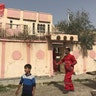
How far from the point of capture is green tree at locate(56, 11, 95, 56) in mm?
22406

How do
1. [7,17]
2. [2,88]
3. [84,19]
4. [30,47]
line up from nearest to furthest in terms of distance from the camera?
1. [2,88]
2. [30,47]
3. [84,19]
4. [7,17]

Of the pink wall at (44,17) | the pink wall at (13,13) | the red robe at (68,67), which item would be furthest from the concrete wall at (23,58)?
the pink wall at (44,17)

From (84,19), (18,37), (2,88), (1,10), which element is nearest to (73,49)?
(84,19)

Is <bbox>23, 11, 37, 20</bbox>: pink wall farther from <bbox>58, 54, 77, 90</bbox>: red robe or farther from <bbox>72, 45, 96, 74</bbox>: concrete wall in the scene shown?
<bbox>58, 54, 77, 90</bbox>: red robe

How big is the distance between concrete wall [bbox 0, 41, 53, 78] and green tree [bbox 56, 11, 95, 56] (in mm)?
3424

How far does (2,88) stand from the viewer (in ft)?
45.5

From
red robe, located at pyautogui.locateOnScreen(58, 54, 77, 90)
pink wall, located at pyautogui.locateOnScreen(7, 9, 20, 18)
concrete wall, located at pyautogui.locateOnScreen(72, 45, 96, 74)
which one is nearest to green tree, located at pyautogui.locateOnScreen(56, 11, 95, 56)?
concrete wall, located at pyautogui.locateOnScreen(72, 45, 96, 74)

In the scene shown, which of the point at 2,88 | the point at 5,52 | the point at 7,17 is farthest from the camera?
the point at 7,17

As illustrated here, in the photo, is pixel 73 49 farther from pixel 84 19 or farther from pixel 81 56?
pixel 84 19

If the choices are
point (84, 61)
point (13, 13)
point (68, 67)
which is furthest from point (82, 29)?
point (13, 13)

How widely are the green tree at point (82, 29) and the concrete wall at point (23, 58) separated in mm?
3424

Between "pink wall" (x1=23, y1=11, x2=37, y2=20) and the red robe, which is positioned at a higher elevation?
"pink wall" (x1=23, y1=11, x2=37, y2=20)

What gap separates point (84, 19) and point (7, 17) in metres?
17.9

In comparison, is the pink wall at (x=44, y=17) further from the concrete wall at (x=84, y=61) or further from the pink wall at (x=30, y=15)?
the concrete wall at (x=84, y=61)
